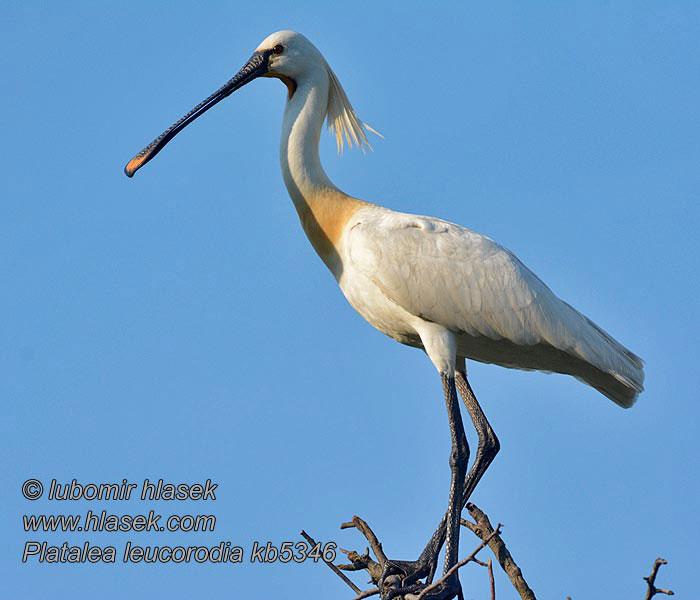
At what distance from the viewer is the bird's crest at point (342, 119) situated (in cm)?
853

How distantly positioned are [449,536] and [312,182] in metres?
2.68

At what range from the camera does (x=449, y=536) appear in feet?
23.5

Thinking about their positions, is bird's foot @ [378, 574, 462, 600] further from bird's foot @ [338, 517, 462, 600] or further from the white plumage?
the white plumage

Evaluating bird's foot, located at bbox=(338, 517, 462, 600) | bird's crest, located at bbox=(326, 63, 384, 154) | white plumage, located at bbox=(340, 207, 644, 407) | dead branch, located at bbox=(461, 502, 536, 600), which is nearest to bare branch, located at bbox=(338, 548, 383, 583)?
bird's foot, located at bbox=(338, 517, 462, 600)

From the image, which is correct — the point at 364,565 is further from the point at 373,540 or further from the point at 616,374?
the point at 616,374

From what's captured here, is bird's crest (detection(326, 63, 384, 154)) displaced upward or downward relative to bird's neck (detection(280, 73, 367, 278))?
upward

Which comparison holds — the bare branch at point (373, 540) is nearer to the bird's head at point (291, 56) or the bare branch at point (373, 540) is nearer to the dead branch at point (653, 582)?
the dead branch at point (653, 582)

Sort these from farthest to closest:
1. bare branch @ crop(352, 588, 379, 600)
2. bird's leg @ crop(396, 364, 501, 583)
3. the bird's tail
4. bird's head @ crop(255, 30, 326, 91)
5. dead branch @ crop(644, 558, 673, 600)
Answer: bird's head @ crop(255, 30, 326, 91), bird's leg @ crop(396, 364, 501, 583), the bird's tail, bare branch @ crop(352, 588, 379, 600), dead branch @ crop(644, 558, 673, 600)

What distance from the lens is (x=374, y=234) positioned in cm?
751

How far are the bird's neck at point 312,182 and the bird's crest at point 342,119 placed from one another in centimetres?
34

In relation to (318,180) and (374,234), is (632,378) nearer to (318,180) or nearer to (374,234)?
(374,234)

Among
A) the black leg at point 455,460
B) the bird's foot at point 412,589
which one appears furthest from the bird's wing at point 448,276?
the bird's foot at point 412,589

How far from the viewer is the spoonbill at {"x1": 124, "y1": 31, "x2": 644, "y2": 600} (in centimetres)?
741

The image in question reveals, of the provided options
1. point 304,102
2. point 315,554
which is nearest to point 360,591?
point 315,554
